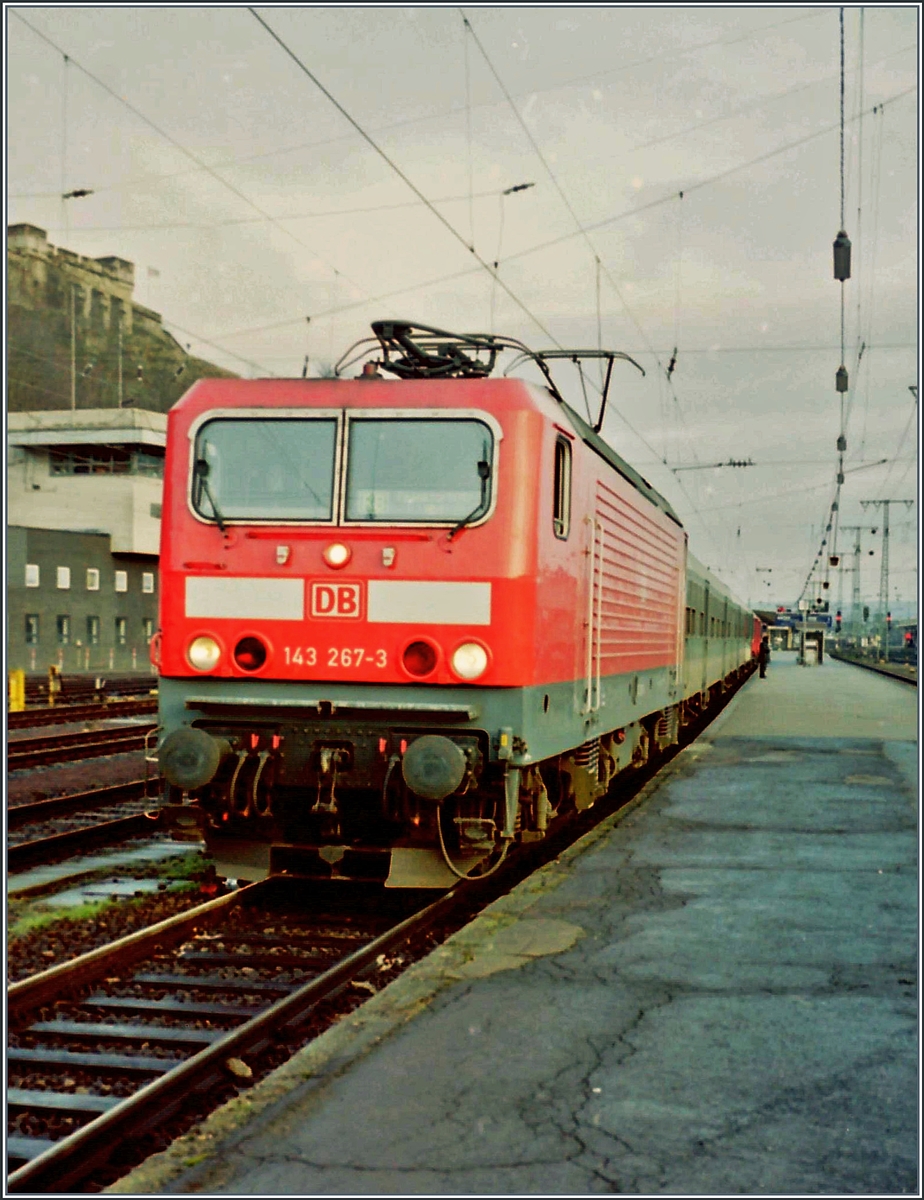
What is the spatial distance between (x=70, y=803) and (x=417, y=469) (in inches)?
262

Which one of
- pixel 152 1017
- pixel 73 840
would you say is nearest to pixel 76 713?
pixel 73 840

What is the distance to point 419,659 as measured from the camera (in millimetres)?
7527

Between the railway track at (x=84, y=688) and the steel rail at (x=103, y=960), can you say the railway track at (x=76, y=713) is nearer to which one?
the railway track at (x=84, y=688)

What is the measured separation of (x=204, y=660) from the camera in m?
7.78

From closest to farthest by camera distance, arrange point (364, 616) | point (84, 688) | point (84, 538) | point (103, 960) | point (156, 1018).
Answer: point (156, 1018), point (103, 960), point (364, 616), point (84, 688), point (84, 538)

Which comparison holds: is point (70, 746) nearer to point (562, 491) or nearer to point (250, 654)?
point (250, 654)

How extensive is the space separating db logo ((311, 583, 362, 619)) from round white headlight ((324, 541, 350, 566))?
0.43 feet

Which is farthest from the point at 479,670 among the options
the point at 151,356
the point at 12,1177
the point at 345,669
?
the point at 151,356

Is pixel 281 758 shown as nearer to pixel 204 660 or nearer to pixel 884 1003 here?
pixel 204 660

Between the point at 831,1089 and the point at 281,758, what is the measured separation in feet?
12.4

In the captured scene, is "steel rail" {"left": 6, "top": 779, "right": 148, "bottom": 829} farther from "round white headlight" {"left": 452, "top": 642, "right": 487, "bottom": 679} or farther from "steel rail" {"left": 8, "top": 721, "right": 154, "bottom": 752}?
"round white headlight" {"left": 452, "top": 642, "right": 487, "bottom": 679}

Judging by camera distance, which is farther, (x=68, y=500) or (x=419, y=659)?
(x=68, y=500)

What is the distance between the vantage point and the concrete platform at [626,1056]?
4.09 metres

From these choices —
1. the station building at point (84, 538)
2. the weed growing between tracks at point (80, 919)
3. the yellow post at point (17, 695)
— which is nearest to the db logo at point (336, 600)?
the weed growing between tracks at point (80, 919)
